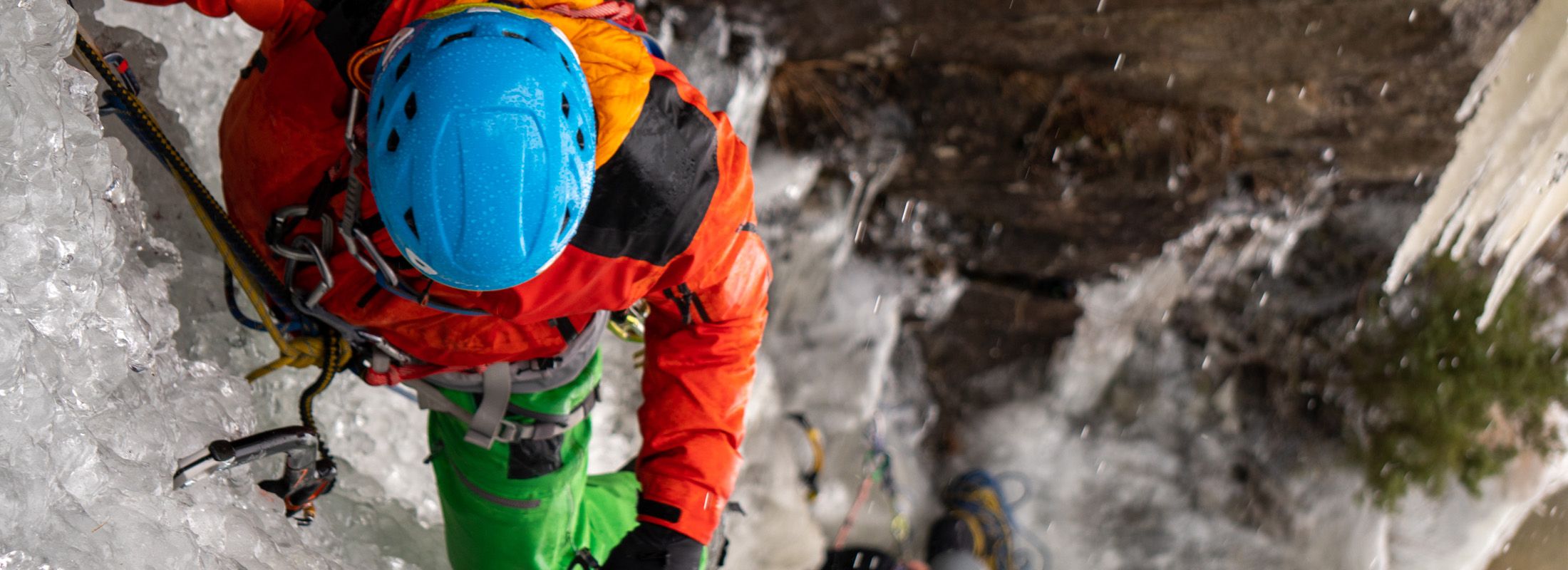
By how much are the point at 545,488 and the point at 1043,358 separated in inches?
147

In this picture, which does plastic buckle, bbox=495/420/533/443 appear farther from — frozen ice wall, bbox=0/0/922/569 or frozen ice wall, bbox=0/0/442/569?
frozen ice wall, bbox=0/0/442/569

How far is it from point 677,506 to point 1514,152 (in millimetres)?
3214

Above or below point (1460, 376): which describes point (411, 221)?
below

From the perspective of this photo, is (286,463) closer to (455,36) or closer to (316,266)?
(316,266)

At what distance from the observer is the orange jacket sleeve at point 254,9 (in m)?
1.57

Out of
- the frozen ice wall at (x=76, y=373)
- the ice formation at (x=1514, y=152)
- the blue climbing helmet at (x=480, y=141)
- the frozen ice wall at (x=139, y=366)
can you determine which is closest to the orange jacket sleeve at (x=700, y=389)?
the blue climbing helmet at (x=480, y=141)

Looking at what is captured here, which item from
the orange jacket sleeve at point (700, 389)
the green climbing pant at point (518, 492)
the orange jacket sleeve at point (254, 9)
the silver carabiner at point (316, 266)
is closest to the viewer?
the orange jacket sleeve at point (254, 9)

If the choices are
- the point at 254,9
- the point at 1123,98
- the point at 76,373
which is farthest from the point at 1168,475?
the point at 76,373

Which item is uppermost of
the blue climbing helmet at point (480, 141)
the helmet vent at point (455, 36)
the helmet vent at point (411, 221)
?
the helmet vent at point (455, 36)

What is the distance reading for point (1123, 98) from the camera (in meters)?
3.83

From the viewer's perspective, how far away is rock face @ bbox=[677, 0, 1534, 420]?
3363 millimetres

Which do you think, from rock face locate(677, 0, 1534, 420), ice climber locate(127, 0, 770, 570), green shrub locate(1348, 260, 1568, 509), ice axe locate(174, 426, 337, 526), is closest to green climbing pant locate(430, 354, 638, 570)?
ice climber locate(127, 0, 770, 570)

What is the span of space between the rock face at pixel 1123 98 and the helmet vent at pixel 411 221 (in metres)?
2.20

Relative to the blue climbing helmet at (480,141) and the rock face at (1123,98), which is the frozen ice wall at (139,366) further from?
the rock face at (1123,98)
